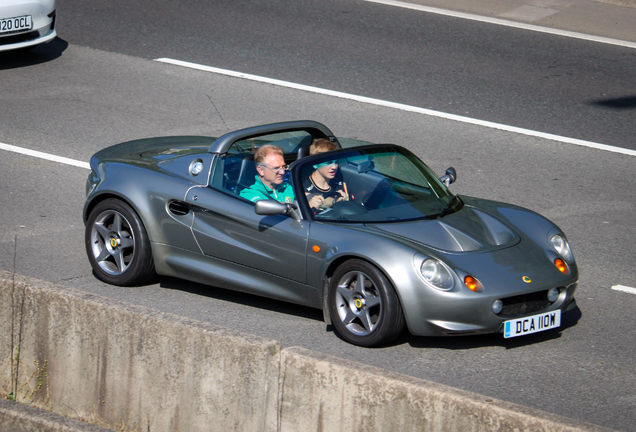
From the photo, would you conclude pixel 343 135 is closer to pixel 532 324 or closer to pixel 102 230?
pixel 102 230

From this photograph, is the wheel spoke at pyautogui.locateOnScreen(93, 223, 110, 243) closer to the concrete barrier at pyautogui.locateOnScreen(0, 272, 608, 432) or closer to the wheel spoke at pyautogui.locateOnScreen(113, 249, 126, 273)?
the wheel spoke at pyautogui.locateOnScreen(113, 249, 126, 273)

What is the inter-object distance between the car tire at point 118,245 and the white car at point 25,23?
600cm

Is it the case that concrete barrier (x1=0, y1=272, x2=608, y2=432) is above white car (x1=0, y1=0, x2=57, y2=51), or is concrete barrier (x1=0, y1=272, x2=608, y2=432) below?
below

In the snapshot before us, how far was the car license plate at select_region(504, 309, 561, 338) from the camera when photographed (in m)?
5.58

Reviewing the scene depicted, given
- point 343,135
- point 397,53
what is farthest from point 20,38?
point 397,53

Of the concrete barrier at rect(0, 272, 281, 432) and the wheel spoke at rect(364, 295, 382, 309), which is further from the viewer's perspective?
the wheel spoke at rect(364, 295, 382, 309)

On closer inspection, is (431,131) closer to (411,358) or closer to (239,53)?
(239,53)

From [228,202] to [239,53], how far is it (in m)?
6.85

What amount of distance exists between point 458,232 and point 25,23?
8.31 meters

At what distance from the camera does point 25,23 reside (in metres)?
12.0

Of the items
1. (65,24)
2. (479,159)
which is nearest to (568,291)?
(479,159)

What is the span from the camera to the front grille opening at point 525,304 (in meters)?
5.59

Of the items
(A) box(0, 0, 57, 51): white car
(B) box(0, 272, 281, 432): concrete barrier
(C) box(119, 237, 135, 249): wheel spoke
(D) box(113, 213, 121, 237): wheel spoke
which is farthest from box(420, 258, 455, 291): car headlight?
(A) box(0, 0, 57, 51): white car

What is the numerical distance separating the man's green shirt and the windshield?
0.75 feet
